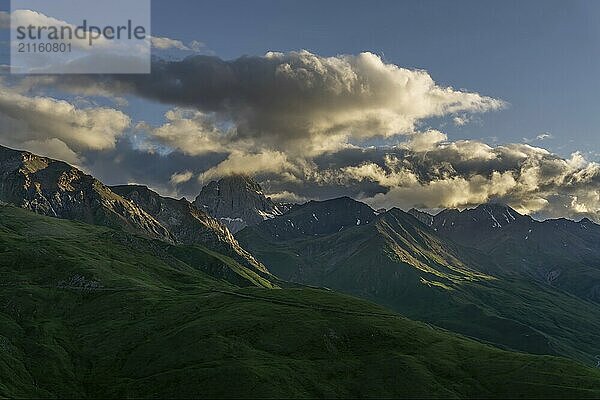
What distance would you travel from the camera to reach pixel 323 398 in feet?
496

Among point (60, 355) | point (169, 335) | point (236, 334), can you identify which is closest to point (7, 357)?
point (60, 355)

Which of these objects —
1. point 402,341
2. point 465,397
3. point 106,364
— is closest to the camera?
point 465,397

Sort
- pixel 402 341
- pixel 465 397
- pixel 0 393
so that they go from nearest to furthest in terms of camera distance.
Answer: pixel 0 393, pixel 465 397, pixel 402 341

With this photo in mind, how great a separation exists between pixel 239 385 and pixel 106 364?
192ft

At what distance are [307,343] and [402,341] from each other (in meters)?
35.8

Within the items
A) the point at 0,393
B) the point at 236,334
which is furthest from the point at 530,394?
the point at 0,393

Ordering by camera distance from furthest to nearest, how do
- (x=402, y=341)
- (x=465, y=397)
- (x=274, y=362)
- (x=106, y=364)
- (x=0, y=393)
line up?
(x=402, y=341) → (x=106, y=364) → (x=274, y=362) → (x=465, y=397) → (x=0, y=393)

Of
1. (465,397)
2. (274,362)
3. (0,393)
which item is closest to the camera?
(0,393)

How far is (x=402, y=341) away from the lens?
643 feet

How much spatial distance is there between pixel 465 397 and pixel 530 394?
19357mm

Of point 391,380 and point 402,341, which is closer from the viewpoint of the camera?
point 391,380

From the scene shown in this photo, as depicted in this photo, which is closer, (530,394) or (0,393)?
(0,393)

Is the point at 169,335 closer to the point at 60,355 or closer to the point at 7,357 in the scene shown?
the point at 60,355

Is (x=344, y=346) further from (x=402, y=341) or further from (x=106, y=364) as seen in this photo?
(x=106, y=364)
